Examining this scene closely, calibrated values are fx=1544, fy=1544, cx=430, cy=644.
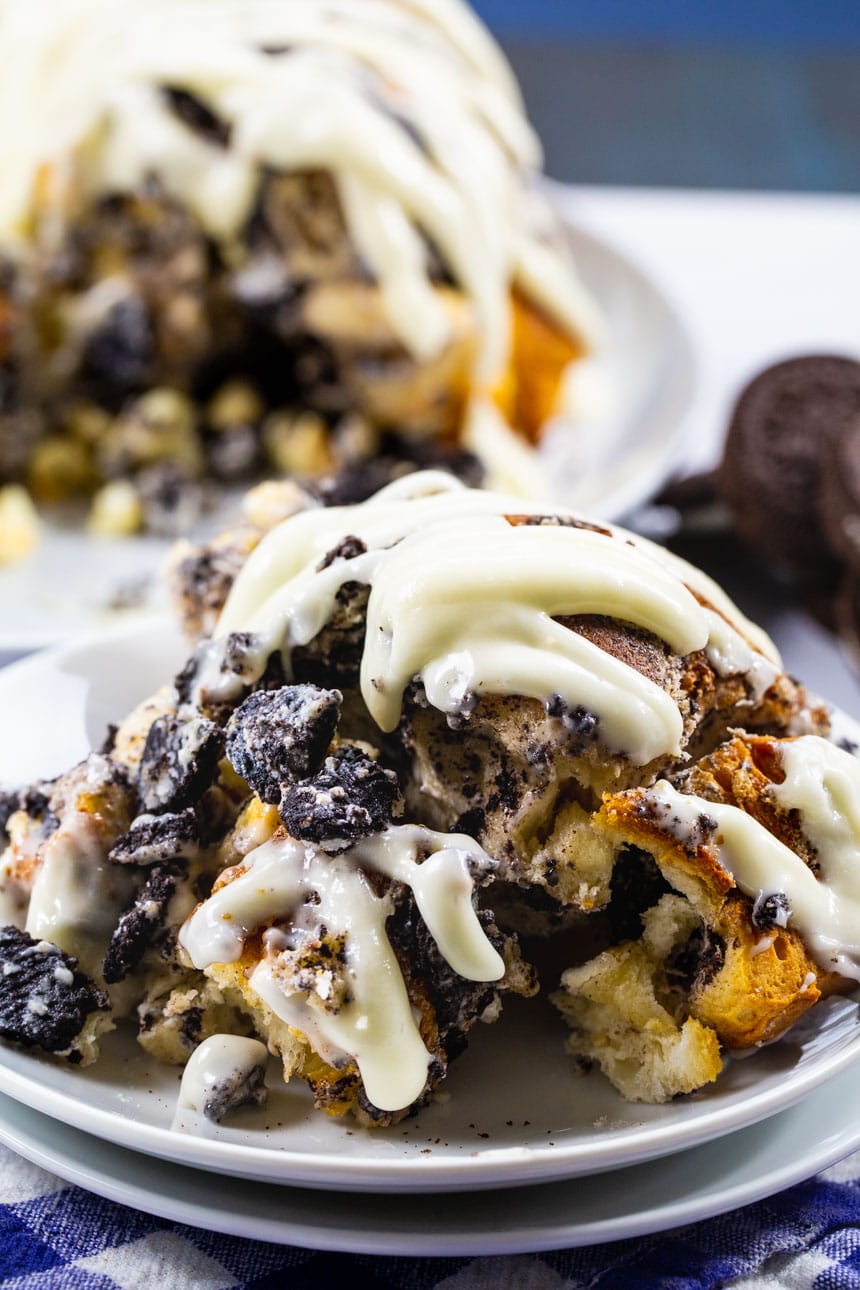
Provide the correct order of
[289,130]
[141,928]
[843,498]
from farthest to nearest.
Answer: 1. [289,130]
2. [843,498]
3. [141,928]

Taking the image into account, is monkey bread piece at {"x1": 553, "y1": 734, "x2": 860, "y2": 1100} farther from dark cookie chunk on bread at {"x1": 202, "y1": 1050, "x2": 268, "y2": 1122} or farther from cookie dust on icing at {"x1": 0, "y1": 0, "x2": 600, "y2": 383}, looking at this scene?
cookie dust on icing at {"x1": 0, "y1": 0, "x2": 600, "y2": 383}

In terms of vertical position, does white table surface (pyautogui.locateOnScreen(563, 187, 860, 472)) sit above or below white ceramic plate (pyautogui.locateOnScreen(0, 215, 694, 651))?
below

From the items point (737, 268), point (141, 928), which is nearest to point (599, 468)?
point (737, 268)

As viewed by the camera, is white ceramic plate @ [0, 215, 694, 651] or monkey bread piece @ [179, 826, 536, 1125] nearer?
monkey bread piece @ [179, 826, 536, 1125]

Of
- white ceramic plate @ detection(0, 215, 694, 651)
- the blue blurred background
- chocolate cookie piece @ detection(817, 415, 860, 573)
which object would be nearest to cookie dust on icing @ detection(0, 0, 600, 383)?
white ceramic plate @ detection(0, 215, 694, 651)

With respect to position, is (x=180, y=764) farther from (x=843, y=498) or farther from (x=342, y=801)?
(x=843, y=498)

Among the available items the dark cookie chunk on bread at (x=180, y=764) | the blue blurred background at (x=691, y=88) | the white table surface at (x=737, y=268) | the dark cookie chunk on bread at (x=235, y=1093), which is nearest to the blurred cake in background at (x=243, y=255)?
the white table surface at (x=737, y=268)

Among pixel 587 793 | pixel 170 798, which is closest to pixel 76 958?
pixel 170 798

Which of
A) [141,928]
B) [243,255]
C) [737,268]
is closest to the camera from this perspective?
[141,928]
